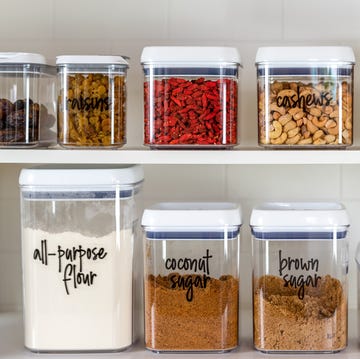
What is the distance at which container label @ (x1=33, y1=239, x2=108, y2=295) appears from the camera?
1305mm

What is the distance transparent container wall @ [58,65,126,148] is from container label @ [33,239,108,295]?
18 centimetres

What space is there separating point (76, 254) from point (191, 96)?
0.32 metres

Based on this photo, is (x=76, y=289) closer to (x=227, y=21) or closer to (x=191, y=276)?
(x=191, y=276)

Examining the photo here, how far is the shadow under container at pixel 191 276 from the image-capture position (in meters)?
1.30

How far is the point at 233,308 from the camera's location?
4.33ft

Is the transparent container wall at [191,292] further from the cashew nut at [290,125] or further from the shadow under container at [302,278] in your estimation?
the cashew nut at [290,125]

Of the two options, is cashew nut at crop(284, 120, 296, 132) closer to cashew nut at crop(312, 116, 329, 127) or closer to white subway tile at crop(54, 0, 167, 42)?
cashew nut at crop(312, 116, 329, 127)

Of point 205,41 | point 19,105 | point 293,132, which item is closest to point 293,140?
point 293,132

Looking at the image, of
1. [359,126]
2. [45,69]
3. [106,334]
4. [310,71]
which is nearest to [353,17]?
[359,126]

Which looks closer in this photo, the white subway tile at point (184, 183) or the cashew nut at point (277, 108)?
the cashew nut at point (277, 108)

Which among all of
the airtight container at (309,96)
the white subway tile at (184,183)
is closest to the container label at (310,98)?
the airtight container at (309,96)

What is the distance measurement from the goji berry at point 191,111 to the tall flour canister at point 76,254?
0.33 ft

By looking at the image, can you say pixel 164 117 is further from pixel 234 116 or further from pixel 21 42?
pixel 21 42

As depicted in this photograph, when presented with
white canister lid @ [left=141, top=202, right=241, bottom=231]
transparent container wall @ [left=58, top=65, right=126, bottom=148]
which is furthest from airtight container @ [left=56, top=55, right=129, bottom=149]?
white canister lid @ [left=141, top=202, right=241, bottom=231]
